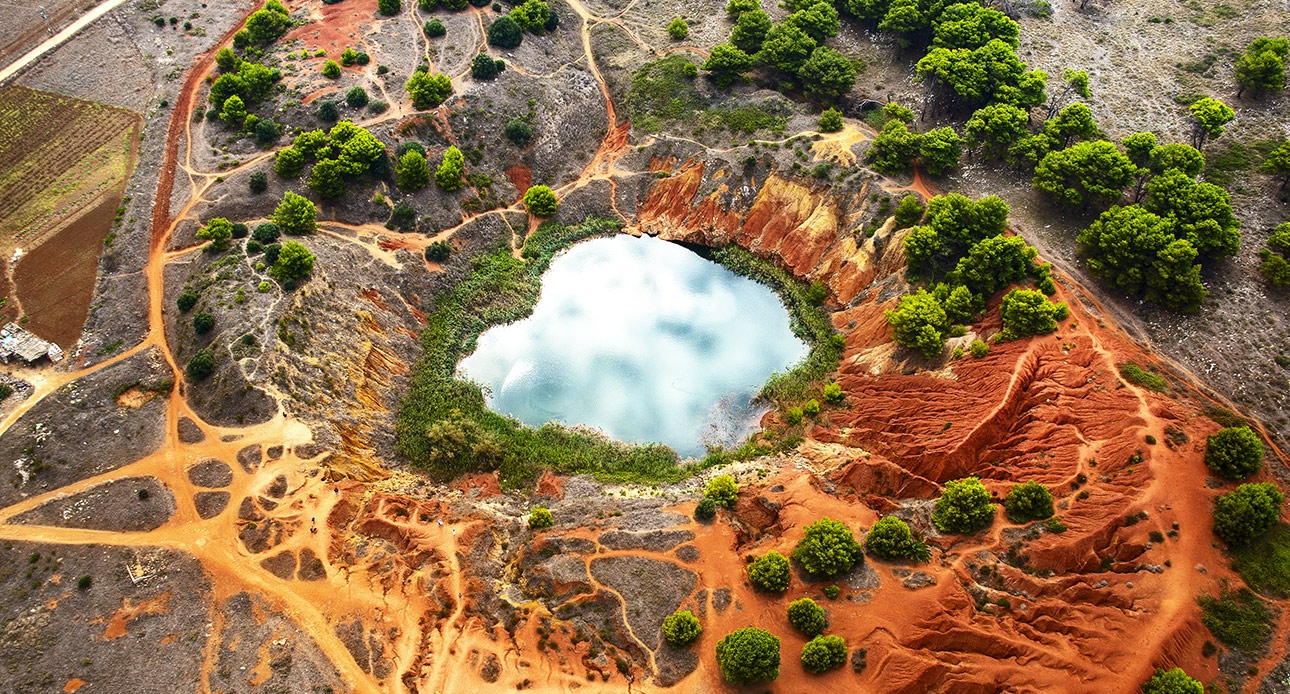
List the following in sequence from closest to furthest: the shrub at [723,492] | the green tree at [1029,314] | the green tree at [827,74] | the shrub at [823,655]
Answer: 1. the shrub at [823,655]
2. the shrub at [723,492]
3. the green tree at [1029,314]
4. the green tree at [827,74]

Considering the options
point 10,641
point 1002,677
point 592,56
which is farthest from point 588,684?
point 592,56

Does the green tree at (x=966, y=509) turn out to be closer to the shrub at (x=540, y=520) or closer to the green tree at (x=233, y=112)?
the shrub at (x=540, y=520)

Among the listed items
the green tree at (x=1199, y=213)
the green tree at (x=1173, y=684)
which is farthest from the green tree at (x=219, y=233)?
the green tree at (x=1199, y=213)

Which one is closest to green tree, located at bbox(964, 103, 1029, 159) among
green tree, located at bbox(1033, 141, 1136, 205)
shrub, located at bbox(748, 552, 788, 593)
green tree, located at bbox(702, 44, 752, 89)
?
green tree, located at bbox(1033, 141, 1136, 205)

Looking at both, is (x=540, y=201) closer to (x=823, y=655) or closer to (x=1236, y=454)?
(x=823, y=655)

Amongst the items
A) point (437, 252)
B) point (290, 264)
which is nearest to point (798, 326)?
point (437, 252)

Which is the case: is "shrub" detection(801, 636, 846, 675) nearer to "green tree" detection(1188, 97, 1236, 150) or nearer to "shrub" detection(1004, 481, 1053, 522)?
"shrub" detection(1004, 481, 1053, 522)
